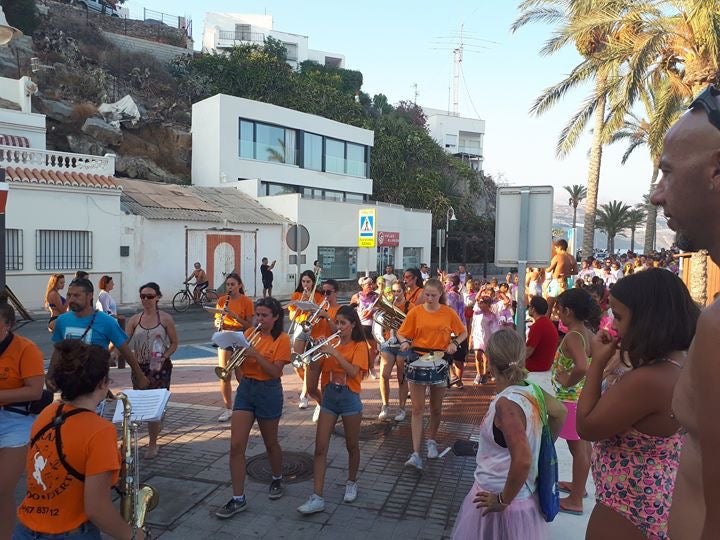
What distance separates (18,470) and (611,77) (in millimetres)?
18249

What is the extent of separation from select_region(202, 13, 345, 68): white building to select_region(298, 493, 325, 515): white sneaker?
60.3m

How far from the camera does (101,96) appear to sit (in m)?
31.9

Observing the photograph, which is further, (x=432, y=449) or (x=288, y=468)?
(x=432, y=449)

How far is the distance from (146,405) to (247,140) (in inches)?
1013

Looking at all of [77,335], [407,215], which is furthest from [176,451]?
[407,215]

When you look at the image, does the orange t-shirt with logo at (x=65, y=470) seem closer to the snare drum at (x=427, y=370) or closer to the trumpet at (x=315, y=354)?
the trumpet at (x=315, y=354)

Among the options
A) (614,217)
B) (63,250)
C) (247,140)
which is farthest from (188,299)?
(614,217)

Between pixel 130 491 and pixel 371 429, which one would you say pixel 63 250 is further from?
pixel 130 491

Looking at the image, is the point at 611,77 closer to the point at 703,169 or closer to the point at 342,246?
the point at 342,246

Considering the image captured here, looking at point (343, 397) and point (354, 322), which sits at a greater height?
point (354, 322)

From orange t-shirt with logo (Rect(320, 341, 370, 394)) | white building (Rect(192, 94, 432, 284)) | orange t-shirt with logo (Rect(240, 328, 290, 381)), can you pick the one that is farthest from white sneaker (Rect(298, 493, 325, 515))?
white building (Rect(192, 94, 432, 284))

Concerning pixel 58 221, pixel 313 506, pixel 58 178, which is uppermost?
pixel 58 178

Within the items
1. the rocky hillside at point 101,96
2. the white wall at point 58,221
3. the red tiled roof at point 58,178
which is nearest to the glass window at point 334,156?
the rocky hillside at point 101,96

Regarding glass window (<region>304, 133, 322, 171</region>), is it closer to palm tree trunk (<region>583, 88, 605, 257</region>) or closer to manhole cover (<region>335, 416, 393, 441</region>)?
palm tree trunk (<region>583, 88, 605, 257</region>)
